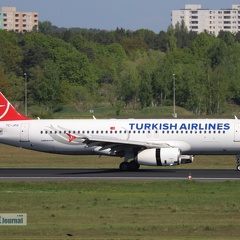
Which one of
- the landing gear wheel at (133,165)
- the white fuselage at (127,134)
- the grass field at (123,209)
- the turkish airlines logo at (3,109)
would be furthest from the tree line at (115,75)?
the grass field at (123,209)

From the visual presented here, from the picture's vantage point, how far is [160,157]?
156 feet

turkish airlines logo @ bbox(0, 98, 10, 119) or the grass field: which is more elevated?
turkish airlines logo @ bbox(0, 98, 10, 119)

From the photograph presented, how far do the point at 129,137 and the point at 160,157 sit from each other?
367 centimetres

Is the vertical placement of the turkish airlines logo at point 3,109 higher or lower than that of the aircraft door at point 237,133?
higher

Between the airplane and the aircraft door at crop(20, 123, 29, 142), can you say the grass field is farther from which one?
the aircraft door at crop(20, 123, 29, 142)

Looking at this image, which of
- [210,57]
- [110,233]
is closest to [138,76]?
[210,57]

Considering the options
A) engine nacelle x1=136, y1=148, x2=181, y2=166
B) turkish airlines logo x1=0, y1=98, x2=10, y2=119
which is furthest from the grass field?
turkish airlines logo x1=0, y1=98, x2=10, y2=119

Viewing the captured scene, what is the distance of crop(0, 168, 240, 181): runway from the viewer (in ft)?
146

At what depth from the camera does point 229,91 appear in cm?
13062

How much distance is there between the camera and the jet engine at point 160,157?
47.3 metres

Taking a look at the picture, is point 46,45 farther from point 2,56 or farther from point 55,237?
point 55,237

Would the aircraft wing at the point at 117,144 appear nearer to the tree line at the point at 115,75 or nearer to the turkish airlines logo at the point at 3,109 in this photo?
the turkish airlines logo at the point at 3,109

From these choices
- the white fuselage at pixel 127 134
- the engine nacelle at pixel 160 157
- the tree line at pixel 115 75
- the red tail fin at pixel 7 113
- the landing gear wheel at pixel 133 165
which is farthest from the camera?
the tree line at pixel 115 75

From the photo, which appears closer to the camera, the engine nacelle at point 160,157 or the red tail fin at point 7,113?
the engine nacelle at point 160,157
